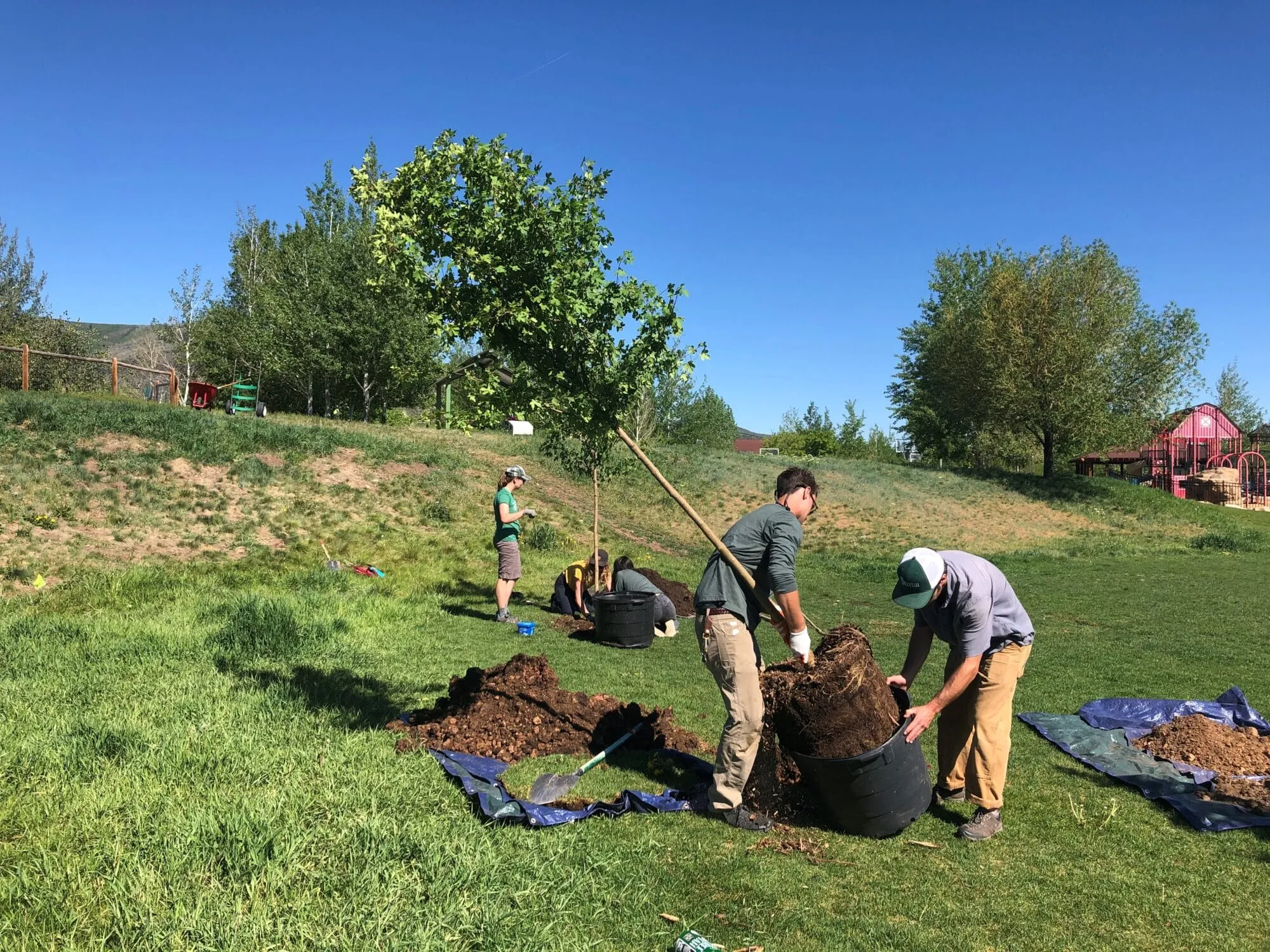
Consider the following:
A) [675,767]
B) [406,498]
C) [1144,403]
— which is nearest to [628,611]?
[675,767]

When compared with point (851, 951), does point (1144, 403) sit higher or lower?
higher

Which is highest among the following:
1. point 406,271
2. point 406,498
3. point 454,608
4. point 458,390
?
point 406,271

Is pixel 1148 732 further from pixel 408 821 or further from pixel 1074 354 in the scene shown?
pixel 1074 354

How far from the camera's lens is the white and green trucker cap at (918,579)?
4332 mm

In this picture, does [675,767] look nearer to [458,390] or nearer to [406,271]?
[458,390]

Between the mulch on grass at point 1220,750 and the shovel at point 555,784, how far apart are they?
13.6 feet

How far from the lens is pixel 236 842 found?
3689mm

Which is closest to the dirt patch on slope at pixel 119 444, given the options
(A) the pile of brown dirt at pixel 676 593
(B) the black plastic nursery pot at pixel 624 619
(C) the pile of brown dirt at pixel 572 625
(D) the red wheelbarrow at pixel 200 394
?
(D) the red wheelbarrow at pixel 200 394

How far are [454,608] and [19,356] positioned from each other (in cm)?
3095

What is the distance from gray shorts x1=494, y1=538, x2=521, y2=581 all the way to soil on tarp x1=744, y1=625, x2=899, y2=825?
621 centimetres

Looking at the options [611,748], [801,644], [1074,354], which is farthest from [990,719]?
[1074,354]

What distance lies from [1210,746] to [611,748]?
4.51 meters

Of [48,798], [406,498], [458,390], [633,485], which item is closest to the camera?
[48,798]

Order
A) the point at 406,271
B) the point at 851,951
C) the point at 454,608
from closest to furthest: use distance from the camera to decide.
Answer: the point at 851,951
the point at 406,271
the point at 454,608
